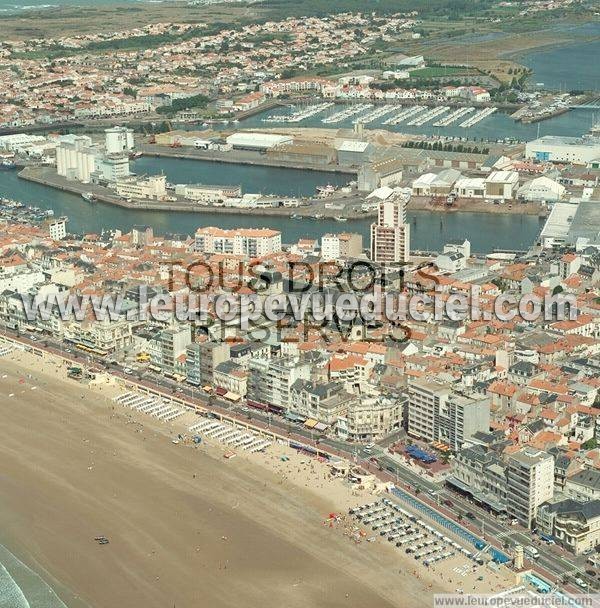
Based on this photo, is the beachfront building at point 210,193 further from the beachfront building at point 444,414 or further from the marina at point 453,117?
the beachfront building at point 444,414

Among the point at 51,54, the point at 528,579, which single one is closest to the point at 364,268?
the point at 528,579

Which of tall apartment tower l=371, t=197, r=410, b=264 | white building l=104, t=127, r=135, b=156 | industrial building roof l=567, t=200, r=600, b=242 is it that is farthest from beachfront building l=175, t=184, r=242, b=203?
industrial building roof l=567, t=200, r=600, b=242

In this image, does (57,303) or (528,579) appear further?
(57,303)

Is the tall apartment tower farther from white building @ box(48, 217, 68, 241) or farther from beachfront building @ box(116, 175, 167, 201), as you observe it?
beachfront building @ box(116, 175, 167, 201)

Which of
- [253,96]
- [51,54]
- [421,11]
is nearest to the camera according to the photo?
[253,96]

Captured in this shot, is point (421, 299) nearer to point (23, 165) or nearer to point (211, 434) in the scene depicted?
point (211, 434)

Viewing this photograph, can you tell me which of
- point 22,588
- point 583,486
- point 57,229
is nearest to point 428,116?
point 57,229

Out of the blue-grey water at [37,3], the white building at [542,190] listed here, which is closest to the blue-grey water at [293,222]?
the white building at [542,190]
